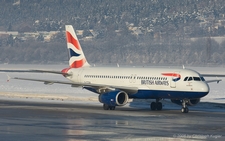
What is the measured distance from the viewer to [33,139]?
26.1 meters

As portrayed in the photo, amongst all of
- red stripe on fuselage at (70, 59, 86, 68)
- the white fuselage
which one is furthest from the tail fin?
the white fuselage

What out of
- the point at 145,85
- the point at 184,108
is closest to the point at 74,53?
the point at 145,85

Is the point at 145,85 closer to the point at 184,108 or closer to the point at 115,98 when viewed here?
the point at 115,98

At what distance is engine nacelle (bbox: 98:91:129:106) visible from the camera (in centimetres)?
4147

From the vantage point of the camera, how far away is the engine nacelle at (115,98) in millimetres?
41469

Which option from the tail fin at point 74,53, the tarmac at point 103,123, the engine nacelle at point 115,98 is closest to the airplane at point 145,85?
the engine nacelle at point 115,98

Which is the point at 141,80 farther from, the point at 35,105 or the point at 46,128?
the point at 46,128

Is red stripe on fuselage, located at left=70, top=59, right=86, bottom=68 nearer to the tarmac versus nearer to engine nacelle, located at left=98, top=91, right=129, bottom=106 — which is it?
the tarmac

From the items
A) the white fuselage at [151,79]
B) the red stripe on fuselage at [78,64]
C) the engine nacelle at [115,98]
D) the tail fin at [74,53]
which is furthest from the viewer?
the tail fin at [74,53]

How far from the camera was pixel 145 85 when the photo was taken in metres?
42.5

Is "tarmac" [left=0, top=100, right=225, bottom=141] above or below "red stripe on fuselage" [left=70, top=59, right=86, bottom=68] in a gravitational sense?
below

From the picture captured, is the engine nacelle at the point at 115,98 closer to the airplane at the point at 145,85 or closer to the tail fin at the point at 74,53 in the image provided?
the airplane at the point at 145,85

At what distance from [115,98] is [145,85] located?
232 centimetres

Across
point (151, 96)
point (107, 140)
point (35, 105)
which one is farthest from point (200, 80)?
point (107, 140)
